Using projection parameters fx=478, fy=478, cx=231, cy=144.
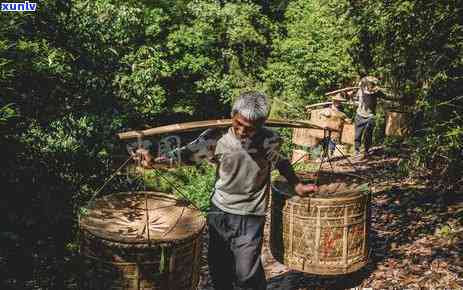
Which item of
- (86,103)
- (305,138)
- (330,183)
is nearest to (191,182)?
(305,138)

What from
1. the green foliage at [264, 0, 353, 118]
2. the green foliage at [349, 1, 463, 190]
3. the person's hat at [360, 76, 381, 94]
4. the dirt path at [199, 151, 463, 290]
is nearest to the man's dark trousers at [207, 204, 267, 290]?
the dirt path at [199, 151, 463, 290]

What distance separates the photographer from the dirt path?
5.19m

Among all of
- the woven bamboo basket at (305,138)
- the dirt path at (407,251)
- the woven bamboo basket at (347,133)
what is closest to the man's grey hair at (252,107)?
the dirt path at (407,251)

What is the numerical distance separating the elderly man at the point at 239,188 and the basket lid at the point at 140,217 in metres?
0.26

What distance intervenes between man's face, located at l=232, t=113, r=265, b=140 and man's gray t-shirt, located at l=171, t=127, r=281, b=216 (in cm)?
5

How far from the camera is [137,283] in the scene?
3613 mm

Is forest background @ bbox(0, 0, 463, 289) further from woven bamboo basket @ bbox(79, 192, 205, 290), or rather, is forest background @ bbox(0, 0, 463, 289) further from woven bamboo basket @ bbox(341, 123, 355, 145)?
woven bamboo basket @ bbox(341, 123, 355, 145)

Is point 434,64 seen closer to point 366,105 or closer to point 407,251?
point 407,251

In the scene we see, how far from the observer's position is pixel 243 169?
3.87m

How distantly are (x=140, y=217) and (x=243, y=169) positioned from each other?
4.41 ft

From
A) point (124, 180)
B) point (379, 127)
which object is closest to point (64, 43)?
point (124, 180)

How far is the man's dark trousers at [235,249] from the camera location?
3.98m

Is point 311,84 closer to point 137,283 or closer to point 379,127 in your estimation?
point 379,127

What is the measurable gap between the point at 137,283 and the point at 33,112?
2.30 m
